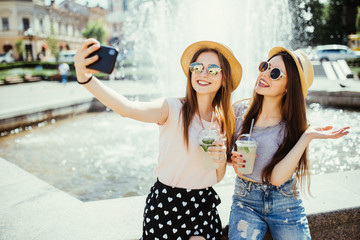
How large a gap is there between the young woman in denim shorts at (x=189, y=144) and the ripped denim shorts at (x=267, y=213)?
0.54 feet

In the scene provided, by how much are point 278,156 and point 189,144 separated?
639 millimetres

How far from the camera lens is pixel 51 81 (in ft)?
63.9

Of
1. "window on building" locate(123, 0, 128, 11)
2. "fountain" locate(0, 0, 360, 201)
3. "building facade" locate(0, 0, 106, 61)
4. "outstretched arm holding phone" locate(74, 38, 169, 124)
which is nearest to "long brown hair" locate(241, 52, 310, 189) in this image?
"fountain" locate(0, 0, 360, 201)

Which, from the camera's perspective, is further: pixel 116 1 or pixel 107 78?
pixel 116 1

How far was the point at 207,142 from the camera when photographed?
188 cm

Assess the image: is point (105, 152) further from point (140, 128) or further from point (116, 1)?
point (116, 1)

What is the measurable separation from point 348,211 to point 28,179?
2972 millimetres

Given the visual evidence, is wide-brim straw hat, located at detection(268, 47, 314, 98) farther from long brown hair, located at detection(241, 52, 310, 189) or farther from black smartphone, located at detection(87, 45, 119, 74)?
black smartphone, located at detection(87, 45, 119, 74)

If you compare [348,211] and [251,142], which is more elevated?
[251,142]

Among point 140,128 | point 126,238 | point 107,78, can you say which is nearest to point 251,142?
point 126,238

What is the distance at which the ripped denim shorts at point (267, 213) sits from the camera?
200 centimetres

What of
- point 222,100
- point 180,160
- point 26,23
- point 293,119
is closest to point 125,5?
point 26,23

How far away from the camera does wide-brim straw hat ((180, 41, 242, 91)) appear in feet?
7.03

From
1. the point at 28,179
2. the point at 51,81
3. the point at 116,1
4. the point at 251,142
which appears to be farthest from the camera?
the point at 116,1
